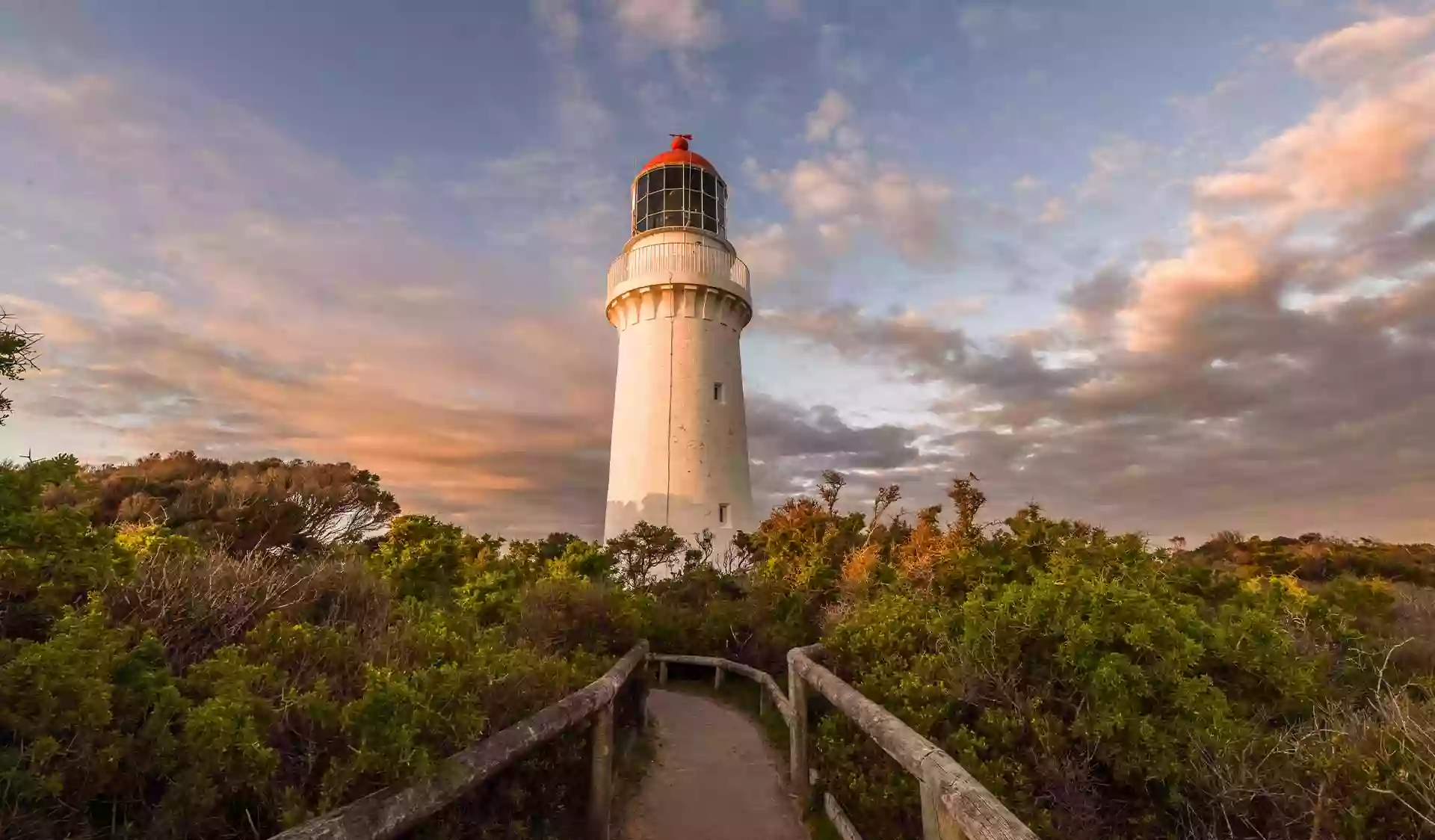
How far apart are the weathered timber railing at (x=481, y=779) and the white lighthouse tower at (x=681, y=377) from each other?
12.7m

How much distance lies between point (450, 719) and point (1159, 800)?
168 inches

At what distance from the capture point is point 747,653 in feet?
40.1

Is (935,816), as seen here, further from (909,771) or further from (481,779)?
(481,779)

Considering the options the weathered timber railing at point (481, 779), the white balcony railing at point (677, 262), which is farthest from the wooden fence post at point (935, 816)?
the white balcony railing at point (677, 262)

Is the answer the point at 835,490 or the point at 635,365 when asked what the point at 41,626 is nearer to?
the point at 835,490

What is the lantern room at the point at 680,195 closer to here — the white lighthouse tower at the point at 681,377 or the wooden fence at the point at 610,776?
the white lighthouse tower at the point at 681,377

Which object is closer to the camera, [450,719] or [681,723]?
[450,719]

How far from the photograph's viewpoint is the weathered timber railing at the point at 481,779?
8.50 ft

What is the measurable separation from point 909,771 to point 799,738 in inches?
110

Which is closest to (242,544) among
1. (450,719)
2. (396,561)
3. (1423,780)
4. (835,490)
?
(396,561)

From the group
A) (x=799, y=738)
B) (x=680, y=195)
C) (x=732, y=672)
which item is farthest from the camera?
(x=680, y=195)

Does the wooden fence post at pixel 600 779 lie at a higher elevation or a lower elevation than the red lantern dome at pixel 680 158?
lower

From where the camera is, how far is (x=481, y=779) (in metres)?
3.43

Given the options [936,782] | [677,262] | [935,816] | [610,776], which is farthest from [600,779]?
[677,262]
